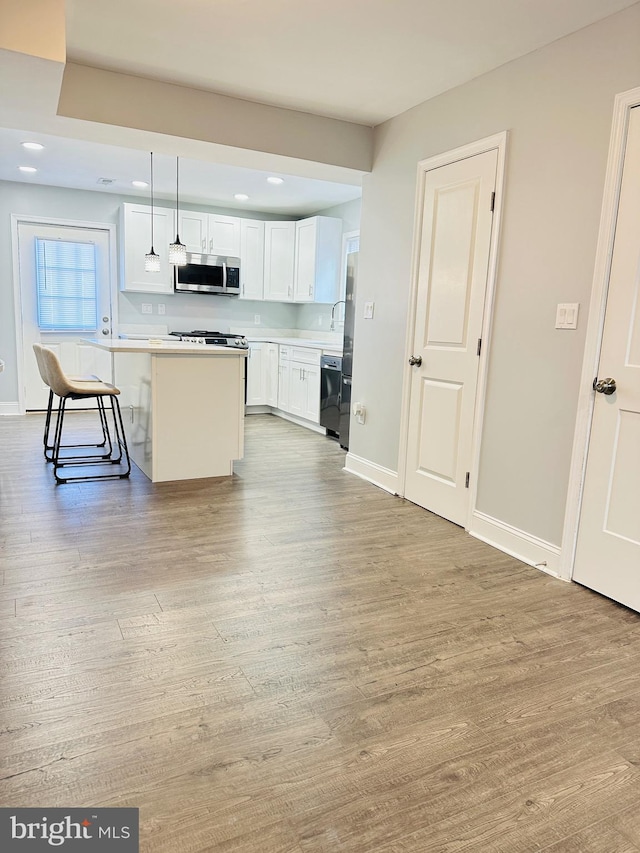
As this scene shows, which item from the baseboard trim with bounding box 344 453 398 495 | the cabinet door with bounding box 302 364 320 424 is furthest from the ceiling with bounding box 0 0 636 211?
the cabinet door with bounding box 302 364 320 424

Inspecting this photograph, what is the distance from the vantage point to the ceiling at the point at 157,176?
4.63 m

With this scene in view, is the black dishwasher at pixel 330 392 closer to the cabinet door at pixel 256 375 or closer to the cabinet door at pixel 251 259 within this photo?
the cabinet door at pixel 256 375

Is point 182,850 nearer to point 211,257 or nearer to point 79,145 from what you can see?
point 79,145

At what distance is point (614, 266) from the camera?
2.39m

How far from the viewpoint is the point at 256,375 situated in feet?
22.4

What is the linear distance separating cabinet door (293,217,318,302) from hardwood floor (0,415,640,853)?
13.2ft

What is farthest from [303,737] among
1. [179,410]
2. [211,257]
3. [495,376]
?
[211,257]

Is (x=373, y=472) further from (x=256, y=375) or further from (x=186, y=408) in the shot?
(x=256, y=375)

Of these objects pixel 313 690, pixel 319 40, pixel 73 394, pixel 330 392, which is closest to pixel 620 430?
pixel 313 690

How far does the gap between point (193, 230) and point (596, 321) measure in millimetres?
5101

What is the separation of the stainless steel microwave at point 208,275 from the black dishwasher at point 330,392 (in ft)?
5.75

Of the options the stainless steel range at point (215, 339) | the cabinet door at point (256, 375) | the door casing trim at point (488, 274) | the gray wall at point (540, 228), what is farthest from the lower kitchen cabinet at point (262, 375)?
the gray wall at point (540, 228)

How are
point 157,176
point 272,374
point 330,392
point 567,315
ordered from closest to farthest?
point 567,315, point 157,176, point 330,392, point 272,374

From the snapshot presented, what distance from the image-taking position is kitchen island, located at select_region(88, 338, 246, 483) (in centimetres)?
382
